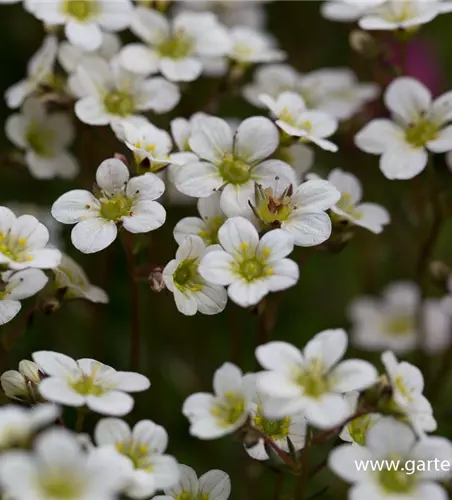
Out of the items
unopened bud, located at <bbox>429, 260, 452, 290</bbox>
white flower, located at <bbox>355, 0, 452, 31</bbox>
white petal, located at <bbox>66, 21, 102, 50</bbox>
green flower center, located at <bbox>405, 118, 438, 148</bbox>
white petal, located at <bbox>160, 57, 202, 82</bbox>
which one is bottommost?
unopened bud, located at <bbox>429, 260, 452, 290</bbox>

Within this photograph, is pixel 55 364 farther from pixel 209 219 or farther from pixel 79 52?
pixel 79 52

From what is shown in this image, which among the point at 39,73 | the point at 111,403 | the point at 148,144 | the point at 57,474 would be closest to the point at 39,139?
the point at 39,73

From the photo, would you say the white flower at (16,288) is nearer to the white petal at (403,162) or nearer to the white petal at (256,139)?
the white petal at (256,139)

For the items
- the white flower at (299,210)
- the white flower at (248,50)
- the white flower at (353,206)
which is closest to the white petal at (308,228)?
the white flower at (299,210)

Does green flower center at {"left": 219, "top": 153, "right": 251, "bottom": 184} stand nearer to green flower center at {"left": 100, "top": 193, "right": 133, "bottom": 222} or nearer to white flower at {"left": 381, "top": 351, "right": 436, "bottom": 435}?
green flower center at {"left": 100, "top": 193, "right": 133, "bottom": 222}

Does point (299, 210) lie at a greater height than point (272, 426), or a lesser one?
greater

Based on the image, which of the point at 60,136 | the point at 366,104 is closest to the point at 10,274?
the point at 60,136

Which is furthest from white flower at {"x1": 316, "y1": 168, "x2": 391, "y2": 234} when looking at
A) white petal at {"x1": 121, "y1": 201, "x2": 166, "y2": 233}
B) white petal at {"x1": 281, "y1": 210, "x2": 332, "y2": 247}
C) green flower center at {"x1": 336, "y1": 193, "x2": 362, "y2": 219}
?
white petal at {"x1": 121, "y1": 201, "x2": 166, "y2": 233}
